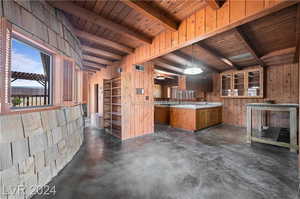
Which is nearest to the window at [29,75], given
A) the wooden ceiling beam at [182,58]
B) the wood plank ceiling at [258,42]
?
the wooden ceiling beam at [182,58]

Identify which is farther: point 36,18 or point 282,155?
point 282,155

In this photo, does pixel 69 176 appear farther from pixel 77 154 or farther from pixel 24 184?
pixel 77 154

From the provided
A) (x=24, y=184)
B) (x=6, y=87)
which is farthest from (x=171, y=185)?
(x=6, y=87)

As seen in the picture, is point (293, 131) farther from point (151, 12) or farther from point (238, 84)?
point (151, 12)

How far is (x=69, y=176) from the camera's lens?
1938 millimetres

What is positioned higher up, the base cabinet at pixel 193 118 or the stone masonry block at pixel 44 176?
the base cabinet at pixel 193 118

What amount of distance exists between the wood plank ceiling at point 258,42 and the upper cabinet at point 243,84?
1.78 ft

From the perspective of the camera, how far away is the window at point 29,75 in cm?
154

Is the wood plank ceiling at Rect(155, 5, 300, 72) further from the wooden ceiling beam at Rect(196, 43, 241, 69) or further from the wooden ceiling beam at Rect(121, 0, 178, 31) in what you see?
the wooden ceiling beam at Rect(121, 0, 178, 31)

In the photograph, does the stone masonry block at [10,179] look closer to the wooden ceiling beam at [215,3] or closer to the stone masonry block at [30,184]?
the stone masonry block at [30,184]

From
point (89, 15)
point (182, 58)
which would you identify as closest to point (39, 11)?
point (89, 15)

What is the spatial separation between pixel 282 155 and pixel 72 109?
4669 mm

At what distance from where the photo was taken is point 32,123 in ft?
5.19

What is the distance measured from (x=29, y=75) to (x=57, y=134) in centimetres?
98
